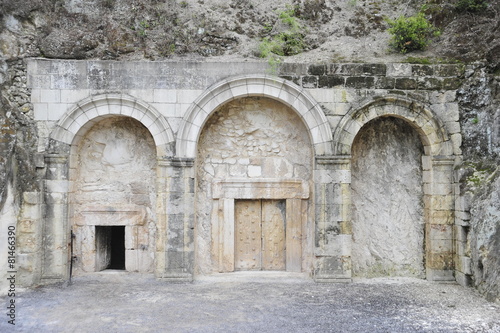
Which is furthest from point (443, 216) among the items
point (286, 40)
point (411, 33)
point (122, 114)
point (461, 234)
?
point (122, 114)

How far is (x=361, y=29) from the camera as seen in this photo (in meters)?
8.21

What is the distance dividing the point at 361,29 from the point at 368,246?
14.3 feet

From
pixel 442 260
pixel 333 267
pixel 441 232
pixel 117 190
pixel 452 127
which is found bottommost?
pixel 333 267

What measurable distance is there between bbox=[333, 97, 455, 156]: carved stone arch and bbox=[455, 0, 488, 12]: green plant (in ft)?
8.25

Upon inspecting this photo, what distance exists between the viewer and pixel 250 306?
5836 millimetres

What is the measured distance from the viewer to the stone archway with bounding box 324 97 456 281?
6965 millimetres

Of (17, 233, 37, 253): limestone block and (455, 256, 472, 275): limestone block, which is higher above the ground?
(17, 233, 37, 253): limestone block

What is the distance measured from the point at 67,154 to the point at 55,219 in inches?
45.2

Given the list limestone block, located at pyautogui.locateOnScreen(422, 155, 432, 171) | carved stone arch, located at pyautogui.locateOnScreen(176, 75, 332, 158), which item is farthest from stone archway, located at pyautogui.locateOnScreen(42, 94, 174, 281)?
limestone block, located at pyautogui.locateOnScreen(422, 155, 432, 171)

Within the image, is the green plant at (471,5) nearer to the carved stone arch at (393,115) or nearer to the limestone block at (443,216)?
the carved stone arch at (393,115)

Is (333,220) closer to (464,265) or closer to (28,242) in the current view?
(464,265)

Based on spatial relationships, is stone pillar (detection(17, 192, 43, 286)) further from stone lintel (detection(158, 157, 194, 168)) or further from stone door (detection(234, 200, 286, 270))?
stone door (detection(234, 200, 286, 270))

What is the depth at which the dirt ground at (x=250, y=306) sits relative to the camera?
5.12m

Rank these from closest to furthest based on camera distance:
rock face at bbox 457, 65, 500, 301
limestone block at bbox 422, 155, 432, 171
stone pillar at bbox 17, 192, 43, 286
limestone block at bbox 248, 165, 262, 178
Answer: rock face at bbox 457, 65, 500, 301
stone pillar at bbox 17, 192, 43, 286
limestone block at bbox 422, 155, 432, 171
limestone block at bbox 248, 165, 262, 178
